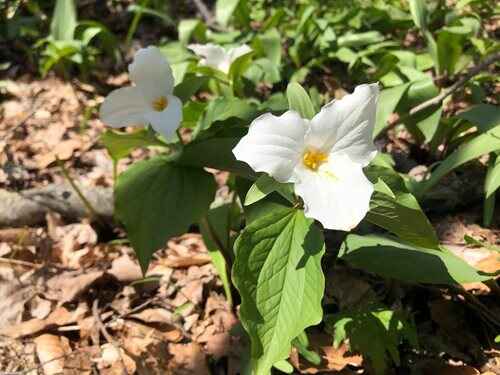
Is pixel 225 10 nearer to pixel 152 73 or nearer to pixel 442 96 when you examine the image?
pixel 442 96

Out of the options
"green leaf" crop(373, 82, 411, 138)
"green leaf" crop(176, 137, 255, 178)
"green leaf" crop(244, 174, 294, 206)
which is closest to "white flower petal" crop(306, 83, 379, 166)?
"green leaf" crop(244, 174, 294, 206)

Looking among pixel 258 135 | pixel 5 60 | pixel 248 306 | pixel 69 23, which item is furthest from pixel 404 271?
pixel 5 60

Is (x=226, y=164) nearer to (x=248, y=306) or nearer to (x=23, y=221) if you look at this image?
(x=248, y=306)

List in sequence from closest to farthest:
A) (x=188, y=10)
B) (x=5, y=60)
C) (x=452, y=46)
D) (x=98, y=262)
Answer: (x=98, y=262)
(x=452, y=46)
(x=5, y=60)
(x=188, y=10)

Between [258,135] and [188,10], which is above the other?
[258,135]

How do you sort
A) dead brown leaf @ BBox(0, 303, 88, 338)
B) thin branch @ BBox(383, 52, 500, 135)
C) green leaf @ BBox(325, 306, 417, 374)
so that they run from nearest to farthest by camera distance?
green leaf @ BBox(325, 306, 417, 374) < dead brown leaf @ BBox(0, 303, 88, 338) < thin branch @ BBox(383, 52, 500, 135)

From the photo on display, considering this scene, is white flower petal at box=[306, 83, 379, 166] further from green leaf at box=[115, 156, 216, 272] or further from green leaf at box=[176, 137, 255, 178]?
green leaf at box=[115, 156, 216, 272]

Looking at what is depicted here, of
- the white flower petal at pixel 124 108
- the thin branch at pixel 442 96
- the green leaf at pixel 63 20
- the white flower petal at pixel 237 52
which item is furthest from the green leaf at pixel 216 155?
the green leaf at pixel 63 20

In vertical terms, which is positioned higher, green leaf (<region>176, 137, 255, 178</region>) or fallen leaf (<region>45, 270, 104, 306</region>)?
green leaf (<region>176, 137, 255, 178</region>)
